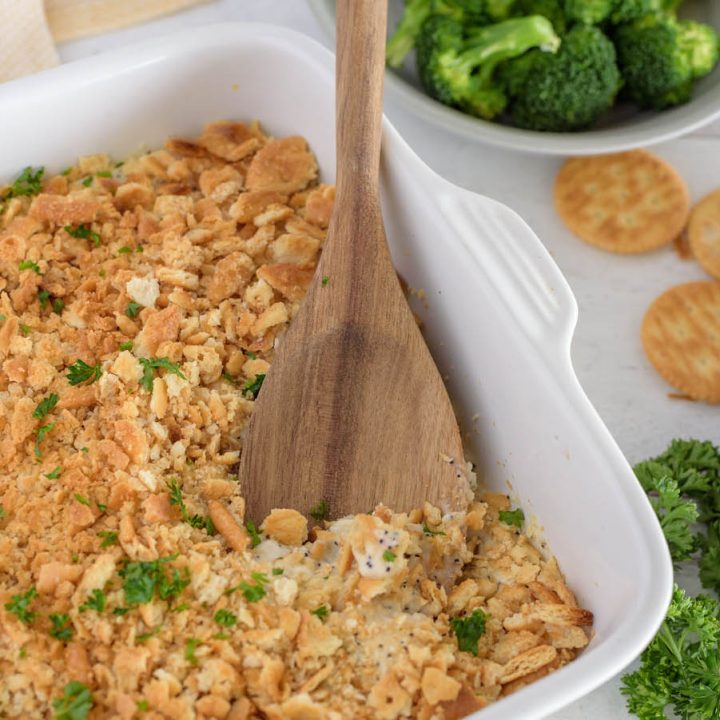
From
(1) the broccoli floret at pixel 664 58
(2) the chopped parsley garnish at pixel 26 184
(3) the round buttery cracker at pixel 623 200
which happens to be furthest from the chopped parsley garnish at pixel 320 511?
(1) the broccoli floret at pixel 664 58

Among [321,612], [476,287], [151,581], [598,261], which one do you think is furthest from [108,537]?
[598,261]

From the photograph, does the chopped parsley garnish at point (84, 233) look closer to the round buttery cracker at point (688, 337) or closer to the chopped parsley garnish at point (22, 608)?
the chopped parsley garnish at point (22, 608)

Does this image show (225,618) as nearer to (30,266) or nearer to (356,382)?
(356,382)

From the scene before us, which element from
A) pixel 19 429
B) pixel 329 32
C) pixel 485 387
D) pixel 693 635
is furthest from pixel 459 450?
pixel 329 32

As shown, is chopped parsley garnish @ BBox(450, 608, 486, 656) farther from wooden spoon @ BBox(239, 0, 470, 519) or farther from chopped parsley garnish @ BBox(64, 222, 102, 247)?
chopped parsley garnish @ BBox(64, 222, 102, 247)

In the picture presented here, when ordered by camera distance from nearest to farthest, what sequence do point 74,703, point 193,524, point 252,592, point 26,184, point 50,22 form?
1. point 74,703
2. point 252,592
3. point 193,524
4. point 26,184
5. point 50,22

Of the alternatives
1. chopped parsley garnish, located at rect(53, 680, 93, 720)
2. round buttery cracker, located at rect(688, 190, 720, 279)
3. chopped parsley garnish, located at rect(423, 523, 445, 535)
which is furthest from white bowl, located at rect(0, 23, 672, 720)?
round buttery cracker, located at rect(688, 190, 720, 279)
